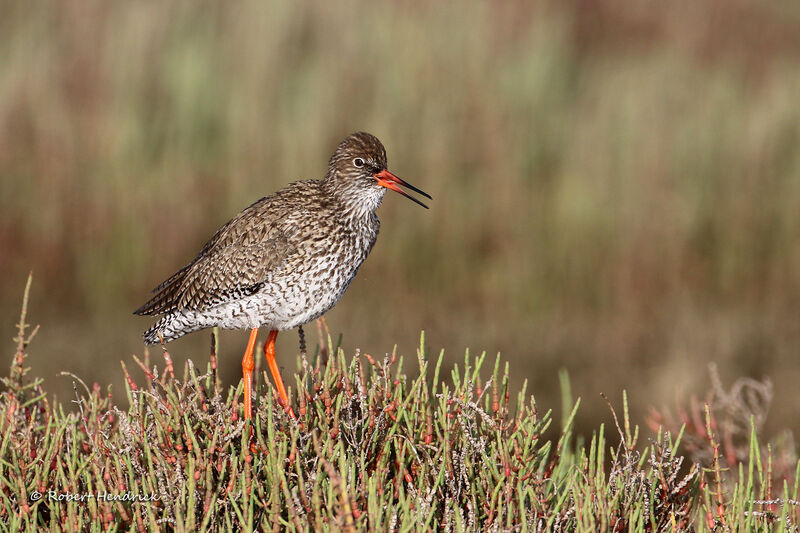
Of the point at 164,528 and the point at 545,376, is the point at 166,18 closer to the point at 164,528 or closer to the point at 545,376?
the point at 545,376

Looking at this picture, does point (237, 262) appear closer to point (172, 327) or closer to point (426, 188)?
point (172, 327)

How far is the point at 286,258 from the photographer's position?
18.2 ft

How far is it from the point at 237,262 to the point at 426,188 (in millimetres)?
4330

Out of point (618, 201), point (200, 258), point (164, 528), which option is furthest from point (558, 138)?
point (164, 528)

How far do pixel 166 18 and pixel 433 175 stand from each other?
320 centimetres

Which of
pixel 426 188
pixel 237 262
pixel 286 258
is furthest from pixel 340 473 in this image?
pixel 426 188

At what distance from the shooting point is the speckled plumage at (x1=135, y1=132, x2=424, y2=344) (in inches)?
217

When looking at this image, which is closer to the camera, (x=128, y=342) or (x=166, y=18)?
(x=128, y=342)

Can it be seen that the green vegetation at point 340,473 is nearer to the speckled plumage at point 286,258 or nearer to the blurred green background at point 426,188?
the speckled plumage at point 286,258

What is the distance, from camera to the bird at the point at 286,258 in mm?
5504

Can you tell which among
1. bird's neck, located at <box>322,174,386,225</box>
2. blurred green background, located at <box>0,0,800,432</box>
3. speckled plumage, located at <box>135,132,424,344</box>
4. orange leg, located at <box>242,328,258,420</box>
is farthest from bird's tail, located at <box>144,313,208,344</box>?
blurred green background, located at <box>0,0,800,432</box>

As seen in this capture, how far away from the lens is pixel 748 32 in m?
14.3

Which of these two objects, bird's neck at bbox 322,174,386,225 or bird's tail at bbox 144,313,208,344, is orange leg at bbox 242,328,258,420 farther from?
bird's neck at bbox 322,174,386,225

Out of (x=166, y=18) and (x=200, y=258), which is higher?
(x=166, y=18)
